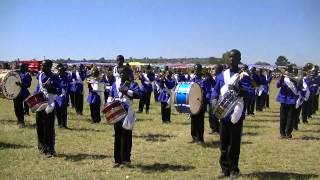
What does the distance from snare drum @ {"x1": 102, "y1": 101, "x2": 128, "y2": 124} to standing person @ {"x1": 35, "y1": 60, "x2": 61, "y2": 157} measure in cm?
174

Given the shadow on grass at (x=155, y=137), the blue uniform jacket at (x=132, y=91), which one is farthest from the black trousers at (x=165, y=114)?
the blue uniform jacket at (x=132, y=91)

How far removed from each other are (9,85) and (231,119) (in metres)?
8.28

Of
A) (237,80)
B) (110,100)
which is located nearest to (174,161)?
(110,100)

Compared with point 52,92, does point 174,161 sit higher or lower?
lower

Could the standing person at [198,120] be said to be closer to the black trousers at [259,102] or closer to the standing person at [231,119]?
the standing person at [231,119]

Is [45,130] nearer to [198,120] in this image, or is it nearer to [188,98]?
[188,98]

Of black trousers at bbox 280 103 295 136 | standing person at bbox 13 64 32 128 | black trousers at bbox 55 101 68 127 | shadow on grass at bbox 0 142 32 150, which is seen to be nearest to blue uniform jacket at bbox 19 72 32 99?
standing person at bbox 13 64 32 128

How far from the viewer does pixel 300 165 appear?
1012cm

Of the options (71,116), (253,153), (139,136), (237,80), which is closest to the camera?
(237,80)

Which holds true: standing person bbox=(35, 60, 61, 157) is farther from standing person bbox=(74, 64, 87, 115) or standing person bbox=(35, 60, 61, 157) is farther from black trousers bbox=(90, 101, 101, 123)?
standing person bbox=(74, 64, 87, 115)

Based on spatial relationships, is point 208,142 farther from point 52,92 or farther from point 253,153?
point 52,92

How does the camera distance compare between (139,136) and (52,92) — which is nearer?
(52,92)

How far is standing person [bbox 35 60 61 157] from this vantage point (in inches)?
408

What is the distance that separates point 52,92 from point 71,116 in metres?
8.20
